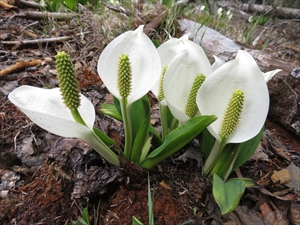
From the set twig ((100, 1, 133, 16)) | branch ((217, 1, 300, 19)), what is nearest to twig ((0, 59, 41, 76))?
twig ((100, 1, 133, 16))

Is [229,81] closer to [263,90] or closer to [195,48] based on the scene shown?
[263,90]

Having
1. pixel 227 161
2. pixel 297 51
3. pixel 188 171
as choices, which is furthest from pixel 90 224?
pixel 297 51

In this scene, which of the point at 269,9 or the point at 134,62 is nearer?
the point at 134,62

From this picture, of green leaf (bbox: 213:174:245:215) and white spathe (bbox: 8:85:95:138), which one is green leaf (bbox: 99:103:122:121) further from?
green leaf (bbox: 213:174:245:215)

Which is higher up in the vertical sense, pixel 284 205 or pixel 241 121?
pixel 241 121

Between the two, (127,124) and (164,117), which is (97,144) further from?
(164,117)

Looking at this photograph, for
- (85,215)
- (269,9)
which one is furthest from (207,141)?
(269,9)

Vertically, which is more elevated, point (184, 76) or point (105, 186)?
point (184, 76)
